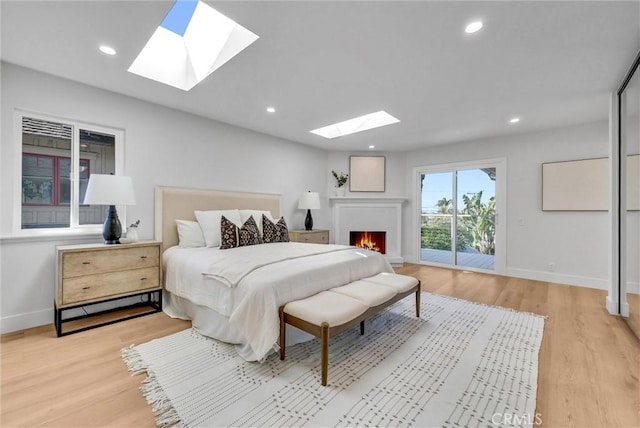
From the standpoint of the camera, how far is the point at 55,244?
2.65 meters

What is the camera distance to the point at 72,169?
9.26 ft

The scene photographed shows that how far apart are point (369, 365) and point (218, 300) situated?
4.22 feet

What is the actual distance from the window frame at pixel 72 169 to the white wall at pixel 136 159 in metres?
0.03

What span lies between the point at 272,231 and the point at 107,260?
1.80m

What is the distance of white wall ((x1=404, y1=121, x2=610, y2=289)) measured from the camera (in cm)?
387

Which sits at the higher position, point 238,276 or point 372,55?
point 372,55

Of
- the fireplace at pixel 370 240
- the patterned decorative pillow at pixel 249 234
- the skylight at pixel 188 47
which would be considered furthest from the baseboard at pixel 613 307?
the skylight at pixel 188 47

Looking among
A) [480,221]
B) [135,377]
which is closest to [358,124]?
[480,221]

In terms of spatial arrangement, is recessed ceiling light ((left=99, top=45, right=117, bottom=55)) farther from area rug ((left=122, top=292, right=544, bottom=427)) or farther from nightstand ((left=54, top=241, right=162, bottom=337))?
area rug ((left=122, top=292, right=544, bottom=427))

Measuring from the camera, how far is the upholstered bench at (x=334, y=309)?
1.78 metres

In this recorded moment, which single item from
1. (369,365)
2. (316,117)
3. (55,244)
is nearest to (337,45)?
(316,117)

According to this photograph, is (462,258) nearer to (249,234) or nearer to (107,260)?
(249,234)

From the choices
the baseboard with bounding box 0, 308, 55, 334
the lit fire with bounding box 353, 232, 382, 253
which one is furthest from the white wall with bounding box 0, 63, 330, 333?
the lit fire with bounding box 353, 232, 382, 253

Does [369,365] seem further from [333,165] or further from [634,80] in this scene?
[333,165]
